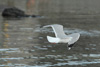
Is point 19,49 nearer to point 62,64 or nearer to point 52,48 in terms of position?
point 52,48

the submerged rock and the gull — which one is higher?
the gull

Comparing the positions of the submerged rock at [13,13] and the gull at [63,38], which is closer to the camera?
the gull at [63,38]

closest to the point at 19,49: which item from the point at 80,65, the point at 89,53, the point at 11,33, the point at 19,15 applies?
the point at 89,53

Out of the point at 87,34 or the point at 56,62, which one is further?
the point at 87,34

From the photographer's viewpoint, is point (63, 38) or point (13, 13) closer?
point (63, 38)

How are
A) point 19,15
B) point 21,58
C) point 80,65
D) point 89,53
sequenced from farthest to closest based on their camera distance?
point 19,15
point 89,53
point 21,58
point 80,65

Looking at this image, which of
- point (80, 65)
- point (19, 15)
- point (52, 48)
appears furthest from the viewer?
point (19, 15)

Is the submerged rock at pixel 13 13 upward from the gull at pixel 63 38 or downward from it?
downward

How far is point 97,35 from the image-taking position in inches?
1050

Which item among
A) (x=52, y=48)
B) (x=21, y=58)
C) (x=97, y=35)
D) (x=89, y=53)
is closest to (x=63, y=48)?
(x=52, y=48)

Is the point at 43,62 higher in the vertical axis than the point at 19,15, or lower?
higher

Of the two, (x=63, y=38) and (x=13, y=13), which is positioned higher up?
(x=63, y=38)

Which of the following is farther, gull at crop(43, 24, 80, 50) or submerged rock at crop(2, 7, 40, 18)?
submerged rock at crop(2, 7, 40, 18)

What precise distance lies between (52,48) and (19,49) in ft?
5.47
